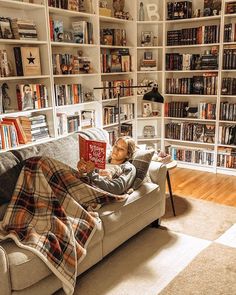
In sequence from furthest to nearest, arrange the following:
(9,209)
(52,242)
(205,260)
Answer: (205,260) → (9,209) → (52,242)

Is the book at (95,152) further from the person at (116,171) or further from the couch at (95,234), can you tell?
the couch at (95,234)

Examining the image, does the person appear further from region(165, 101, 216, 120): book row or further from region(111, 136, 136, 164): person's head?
region(165, 101, 216, 120): book row

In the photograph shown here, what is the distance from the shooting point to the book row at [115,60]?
3.98m

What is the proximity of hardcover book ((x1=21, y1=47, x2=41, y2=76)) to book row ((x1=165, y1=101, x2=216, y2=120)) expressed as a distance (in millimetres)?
2047

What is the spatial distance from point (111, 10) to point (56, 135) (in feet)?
6.13

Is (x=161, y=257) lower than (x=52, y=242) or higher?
lower

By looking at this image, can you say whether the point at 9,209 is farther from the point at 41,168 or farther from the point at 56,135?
the point at 56,135

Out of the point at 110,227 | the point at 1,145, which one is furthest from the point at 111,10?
the point at 110,227

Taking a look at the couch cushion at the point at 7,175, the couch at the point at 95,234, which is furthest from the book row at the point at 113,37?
the couch cushion at the point at 7,175

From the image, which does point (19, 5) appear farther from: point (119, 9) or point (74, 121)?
point (119, 9)

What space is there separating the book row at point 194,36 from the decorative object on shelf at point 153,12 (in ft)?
0.83

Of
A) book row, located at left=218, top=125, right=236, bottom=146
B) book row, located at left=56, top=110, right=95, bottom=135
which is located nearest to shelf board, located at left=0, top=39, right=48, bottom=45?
book row, located at left=56, top=110, right=95, bottom=135

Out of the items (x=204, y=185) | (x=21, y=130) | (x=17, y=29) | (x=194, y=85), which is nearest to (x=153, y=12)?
(x=194, y=85)

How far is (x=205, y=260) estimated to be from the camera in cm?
231
